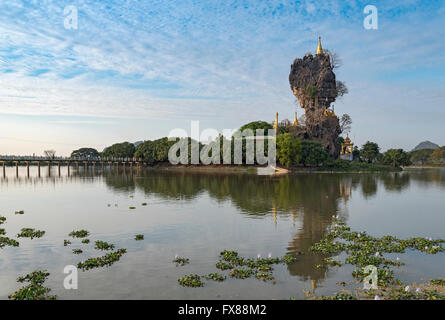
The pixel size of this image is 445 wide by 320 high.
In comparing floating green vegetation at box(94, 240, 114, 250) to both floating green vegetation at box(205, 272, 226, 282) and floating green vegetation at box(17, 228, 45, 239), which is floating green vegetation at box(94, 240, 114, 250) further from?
floating green vegetation at box(205, 272, 226, 282)

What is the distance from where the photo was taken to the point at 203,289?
414 inches

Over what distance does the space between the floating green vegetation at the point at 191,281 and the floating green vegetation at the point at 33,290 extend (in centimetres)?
414

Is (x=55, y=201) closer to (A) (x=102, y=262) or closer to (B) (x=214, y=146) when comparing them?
(A) (x=102, y=262)

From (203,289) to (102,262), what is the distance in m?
5.09

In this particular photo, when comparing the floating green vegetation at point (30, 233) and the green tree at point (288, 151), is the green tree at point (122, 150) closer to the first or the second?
the green tree at point (288, 151)

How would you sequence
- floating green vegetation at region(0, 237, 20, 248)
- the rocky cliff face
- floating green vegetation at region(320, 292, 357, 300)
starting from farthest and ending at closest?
the rocky cliff face, floating green vegetation at region(0, 237, 20, 248), floating green vegetation at region(320, 292, 357, 300)

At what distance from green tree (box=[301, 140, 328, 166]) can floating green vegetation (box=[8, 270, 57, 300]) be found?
253 ft

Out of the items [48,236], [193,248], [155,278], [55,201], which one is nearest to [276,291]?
[155,278]

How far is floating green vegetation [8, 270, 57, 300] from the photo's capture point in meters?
9.72

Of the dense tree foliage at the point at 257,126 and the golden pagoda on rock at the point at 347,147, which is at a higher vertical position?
the dense tree foliage at the point at 257,126

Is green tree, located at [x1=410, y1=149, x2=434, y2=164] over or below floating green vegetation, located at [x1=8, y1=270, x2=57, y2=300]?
over

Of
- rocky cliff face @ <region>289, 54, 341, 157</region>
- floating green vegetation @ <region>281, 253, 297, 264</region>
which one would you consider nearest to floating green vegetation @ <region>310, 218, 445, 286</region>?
floating green vegetation @ <region>281, 253, 297, 264</region>

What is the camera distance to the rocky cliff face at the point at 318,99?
316 ft

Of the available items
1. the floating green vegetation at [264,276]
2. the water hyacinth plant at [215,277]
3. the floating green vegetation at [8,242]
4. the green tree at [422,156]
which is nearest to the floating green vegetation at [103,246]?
the floating green vegetation at [8,242]
